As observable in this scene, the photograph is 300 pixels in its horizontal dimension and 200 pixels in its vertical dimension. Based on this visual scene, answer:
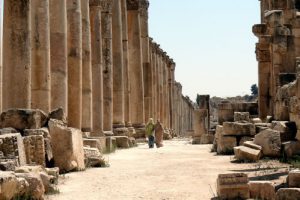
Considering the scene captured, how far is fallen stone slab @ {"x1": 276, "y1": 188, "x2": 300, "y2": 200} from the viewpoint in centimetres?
848

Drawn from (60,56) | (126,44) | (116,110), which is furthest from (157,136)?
(60,56)

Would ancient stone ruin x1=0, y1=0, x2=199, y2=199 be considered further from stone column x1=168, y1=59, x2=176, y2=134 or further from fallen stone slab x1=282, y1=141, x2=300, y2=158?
stone column x1=168, y1=59, x2=176, y2=134

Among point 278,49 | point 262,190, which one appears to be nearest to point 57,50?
point 278,49

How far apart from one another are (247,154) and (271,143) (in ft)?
3.02

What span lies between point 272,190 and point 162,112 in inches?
1881

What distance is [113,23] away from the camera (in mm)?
32219

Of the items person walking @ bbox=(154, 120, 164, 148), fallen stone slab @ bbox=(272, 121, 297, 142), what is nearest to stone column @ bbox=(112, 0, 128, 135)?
person walking @ bbox=(154, 120, 164, 148)

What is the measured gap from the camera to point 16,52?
16438mm

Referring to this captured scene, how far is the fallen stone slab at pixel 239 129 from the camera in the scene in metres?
20.8

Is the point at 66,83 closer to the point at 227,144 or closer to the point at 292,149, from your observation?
the point at 227,144

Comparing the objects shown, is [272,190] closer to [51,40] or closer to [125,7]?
[51,40]

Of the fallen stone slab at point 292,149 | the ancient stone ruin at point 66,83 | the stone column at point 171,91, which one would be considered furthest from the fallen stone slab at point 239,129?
the stone column at point 171,91

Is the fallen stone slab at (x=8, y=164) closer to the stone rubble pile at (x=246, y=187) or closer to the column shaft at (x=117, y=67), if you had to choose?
the stone rubble pile at (x=246, y=187)

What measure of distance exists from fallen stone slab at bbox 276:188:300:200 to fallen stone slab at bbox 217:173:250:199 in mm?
811
